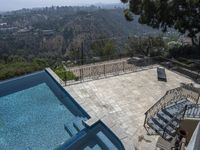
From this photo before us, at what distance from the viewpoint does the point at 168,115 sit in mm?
10734

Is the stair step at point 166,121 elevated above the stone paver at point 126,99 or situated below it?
above

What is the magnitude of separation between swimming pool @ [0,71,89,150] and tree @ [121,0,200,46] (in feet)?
27.0

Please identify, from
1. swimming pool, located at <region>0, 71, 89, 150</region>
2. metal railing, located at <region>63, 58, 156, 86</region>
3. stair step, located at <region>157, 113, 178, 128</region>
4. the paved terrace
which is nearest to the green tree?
metal railing, located at <region>63, 58, 156, 86</region>

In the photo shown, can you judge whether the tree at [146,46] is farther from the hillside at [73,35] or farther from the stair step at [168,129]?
the hillside at [73,35]

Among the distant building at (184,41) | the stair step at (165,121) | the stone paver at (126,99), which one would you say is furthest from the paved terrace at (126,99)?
the distant building at (184,41)

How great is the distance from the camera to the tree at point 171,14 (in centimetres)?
1847

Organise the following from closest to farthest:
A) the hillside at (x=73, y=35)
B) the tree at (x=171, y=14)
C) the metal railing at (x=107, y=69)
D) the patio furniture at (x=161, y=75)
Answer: the patio furniture at (x=161, y=75) → the metal railing at (x=107, y=69) → the tree at (x=171, y=14) → the hillside at (x=73, y=35)

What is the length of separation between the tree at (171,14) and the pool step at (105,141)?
36.6 ft

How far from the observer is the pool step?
9843 mm

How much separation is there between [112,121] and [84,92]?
130 inches

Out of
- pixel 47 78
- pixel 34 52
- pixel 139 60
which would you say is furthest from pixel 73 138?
pixel 34 52

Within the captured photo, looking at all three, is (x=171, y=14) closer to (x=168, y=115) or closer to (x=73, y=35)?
(x=168, y=115)

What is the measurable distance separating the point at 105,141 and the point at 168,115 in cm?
265

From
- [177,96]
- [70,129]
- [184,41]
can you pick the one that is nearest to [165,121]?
[177,96]
